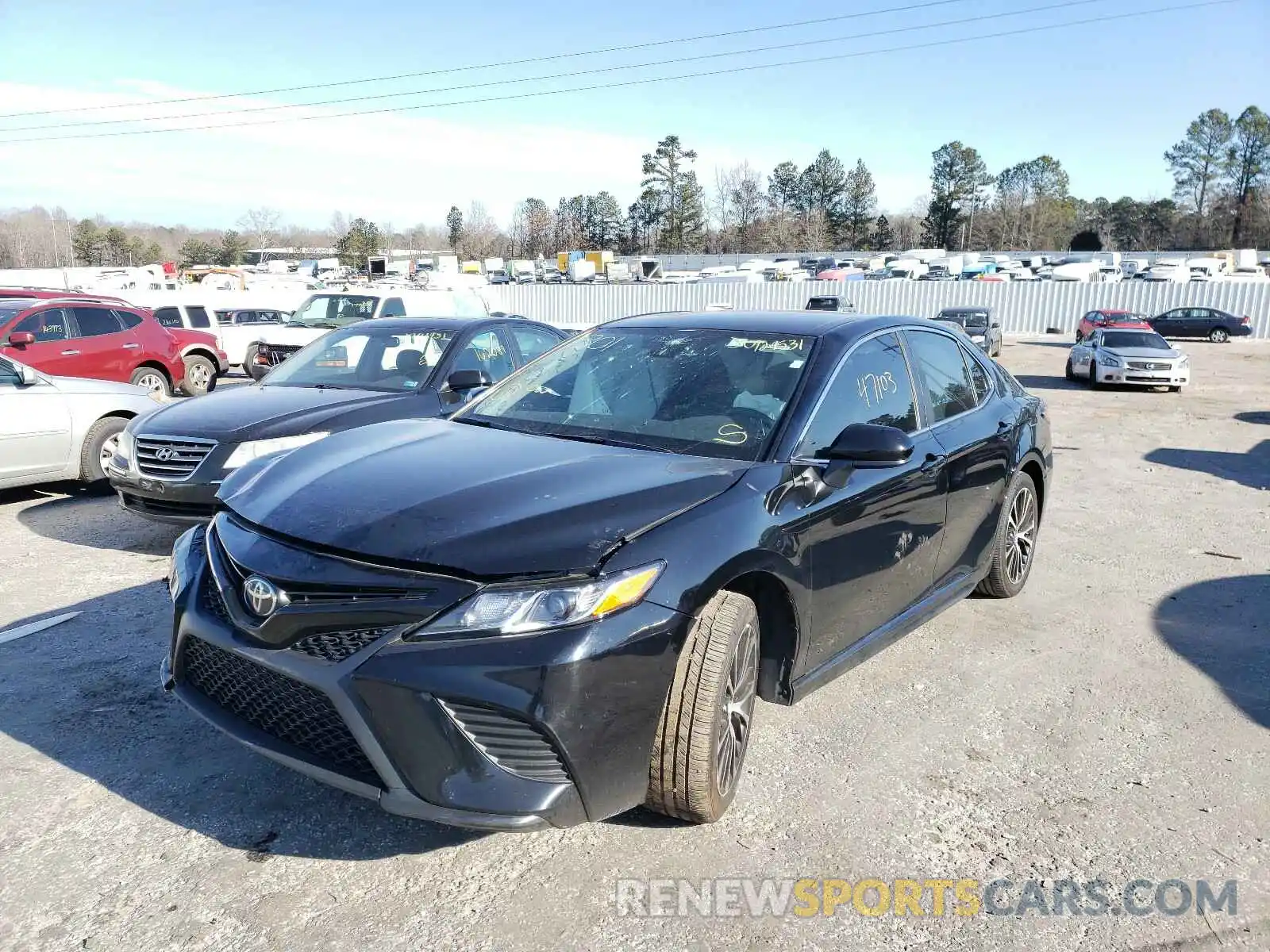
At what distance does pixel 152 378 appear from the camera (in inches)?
A: 538

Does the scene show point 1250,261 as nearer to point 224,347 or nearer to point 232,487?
point 224,347

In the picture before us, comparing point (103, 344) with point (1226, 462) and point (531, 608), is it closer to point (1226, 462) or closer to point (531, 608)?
point (531, 608)

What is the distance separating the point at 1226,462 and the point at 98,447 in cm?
1165

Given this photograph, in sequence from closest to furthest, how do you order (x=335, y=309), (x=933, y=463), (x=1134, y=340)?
(x=933, y=463) < (x=335, y=309) < (x=1134, y=340)

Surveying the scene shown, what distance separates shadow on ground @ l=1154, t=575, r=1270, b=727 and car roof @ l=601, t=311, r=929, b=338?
2204 millimetres

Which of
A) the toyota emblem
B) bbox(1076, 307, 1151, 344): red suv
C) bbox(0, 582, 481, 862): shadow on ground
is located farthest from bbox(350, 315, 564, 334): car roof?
bbox(1076, 307, 1151, 344): red suv

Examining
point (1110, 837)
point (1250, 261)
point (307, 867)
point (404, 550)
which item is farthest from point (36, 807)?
point (1250, 261)

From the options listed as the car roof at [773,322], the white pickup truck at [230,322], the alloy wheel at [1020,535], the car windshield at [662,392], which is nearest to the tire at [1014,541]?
the alloy wheel at [1020,535]

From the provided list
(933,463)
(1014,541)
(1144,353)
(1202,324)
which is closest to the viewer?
(933,463)

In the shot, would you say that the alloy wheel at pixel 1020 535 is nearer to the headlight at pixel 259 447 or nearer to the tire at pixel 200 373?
the headlight at pixel 259 447

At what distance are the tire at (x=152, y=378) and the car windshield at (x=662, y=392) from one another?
1085 centimetres

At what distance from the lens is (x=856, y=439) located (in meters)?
3.37

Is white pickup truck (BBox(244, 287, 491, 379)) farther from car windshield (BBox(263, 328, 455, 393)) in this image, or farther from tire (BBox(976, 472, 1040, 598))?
tire (BBox(976, 472, 1040, 598))
